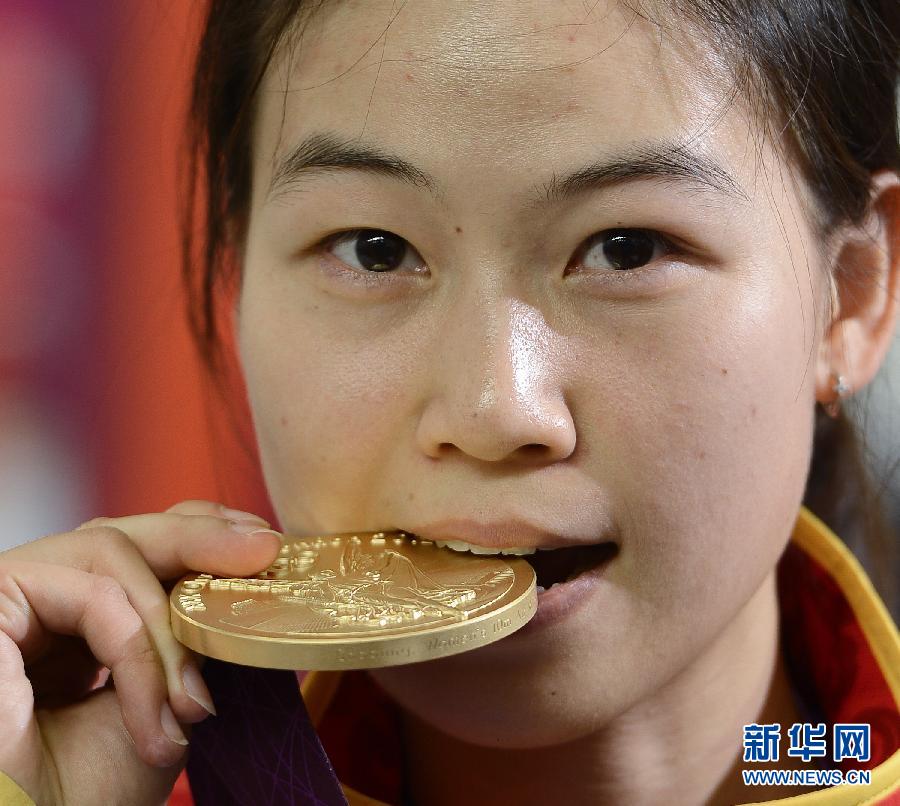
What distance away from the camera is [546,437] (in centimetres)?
107

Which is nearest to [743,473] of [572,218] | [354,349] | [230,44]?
[572,218]

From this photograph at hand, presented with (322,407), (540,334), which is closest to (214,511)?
(322,407)

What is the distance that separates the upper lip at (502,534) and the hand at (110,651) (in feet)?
0.59

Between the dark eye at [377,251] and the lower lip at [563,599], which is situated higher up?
the dark eye at [377,251]

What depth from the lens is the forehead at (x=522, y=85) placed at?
1.08 meters

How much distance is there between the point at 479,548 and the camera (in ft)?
3.71

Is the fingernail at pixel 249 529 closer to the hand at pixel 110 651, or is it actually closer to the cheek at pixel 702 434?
the hand at pixel 110 651

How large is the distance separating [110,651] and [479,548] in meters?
0.36

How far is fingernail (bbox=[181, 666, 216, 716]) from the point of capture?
1.09 m

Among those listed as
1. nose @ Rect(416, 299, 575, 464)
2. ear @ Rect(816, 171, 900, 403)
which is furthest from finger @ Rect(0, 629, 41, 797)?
ear @ Rect(816, 171, 900, 403)

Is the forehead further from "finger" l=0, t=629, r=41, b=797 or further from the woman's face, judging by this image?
"finger" l=0, t=629, r=41, b=797

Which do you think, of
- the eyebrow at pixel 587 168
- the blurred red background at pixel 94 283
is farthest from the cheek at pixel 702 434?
the blurred red background at pixel 94 283

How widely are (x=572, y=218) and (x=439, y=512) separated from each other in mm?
309

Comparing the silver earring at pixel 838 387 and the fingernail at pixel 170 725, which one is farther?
the silver earring at pixel 838 387
